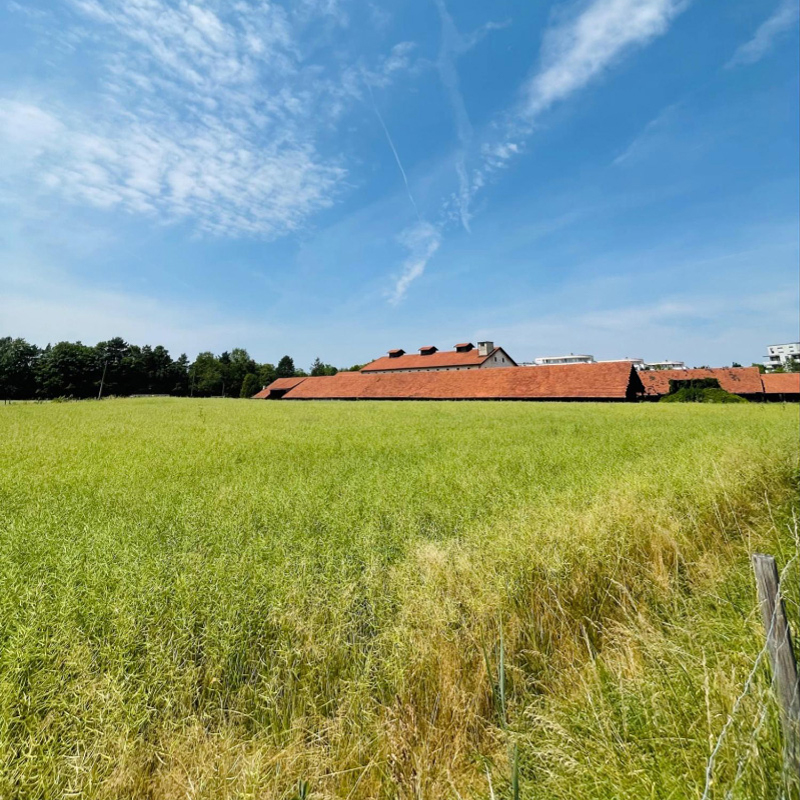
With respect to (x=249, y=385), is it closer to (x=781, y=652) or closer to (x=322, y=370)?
(x=322, y=370)

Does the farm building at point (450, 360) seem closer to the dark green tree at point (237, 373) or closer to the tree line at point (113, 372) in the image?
the tree line at point (113, 372)

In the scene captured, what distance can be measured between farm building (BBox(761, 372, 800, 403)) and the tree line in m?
79.3

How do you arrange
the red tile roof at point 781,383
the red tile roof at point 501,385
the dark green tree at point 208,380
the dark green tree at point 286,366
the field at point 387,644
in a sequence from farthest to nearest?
the dark green tree at point 286,366
the dark green tree at point 208,380
the red tile roof at point 781,383
the red tile roof at point 501,385
the field at point 387,644

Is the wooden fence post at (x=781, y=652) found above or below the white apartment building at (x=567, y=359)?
below

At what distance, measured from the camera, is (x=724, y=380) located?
4719cm

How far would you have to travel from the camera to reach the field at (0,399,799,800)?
6.43 feet

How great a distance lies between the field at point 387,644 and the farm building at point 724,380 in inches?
1825

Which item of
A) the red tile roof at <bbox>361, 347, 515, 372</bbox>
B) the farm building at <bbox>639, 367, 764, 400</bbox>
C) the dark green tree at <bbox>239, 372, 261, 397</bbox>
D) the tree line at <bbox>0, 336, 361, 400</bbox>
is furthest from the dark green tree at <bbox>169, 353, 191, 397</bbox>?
the farm building at <bbox>639, 367, 764, 400</bbox>

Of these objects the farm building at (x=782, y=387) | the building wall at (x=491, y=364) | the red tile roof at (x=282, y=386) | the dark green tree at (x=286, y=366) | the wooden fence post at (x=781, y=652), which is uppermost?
the dark green tree at (x=286, y=366)

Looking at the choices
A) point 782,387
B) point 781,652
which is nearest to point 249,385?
point 782,387

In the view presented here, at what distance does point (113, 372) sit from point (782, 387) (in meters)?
106

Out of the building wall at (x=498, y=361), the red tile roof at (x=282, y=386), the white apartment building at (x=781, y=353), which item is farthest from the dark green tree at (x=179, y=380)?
the white apartment building at (x=781, y=353)

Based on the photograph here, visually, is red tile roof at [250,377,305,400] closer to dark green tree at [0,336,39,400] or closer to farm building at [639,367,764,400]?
dark green tree at [0,336,39,400]

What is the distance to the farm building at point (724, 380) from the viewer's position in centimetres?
4541
